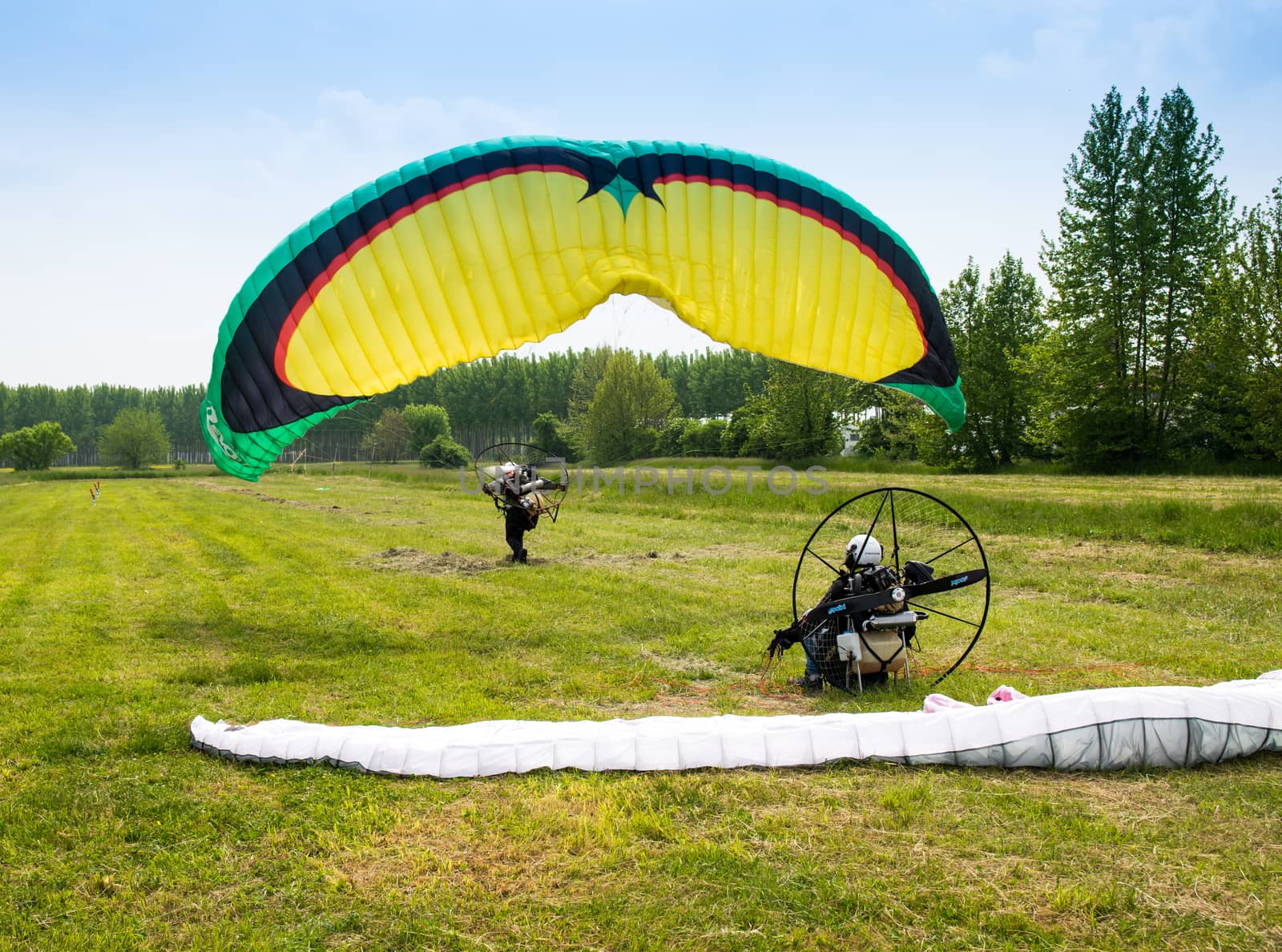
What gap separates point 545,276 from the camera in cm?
827

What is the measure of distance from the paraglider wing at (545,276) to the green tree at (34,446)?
239 ft

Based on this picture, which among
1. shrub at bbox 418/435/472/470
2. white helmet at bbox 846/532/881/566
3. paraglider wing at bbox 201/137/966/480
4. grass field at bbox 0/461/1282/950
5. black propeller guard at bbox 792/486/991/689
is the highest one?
paraglider wing at bbox 201/137/966/480

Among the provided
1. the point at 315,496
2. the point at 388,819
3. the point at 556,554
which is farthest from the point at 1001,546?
the point at 315,496

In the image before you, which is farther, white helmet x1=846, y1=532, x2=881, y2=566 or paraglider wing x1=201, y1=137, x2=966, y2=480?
paraglider wing x1=201, y1=137, x2=966, y2=480

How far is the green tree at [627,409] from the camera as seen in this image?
19.3m

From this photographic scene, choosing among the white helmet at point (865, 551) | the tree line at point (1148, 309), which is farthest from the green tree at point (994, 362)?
the white helmet at point (865, 551)

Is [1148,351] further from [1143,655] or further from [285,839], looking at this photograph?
[285,839]

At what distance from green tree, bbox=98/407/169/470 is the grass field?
235ft

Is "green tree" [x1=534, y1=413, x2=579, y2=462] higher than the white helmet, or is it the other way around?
"green tree" [x1=534, y1=413, x2=579, y2=462]

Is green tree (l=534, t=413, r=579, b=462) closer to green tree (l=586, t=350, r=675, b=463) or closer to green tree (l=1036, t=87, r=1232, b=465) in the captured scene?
green tree (l=586, t=350, r=675, b=463)

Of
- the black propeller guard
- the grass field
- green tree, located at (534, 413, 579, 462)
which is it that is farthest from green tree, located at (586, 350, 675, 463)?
the grass field

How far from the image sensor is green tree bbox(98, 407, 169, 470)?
7594cm

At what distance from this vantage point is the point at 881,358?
342 inches

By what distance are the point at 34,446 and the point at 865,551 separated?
258ft
